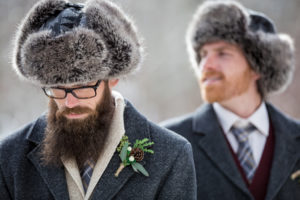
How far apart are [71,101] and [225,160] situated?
5.28 feet

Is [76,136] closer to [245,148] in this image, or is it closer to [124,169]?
[124,169]

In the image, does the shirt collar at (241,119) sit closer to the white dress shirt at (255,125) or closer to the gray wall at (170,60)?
the white dress shirt at (255,125)

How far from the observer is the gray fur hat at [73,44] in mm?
2494

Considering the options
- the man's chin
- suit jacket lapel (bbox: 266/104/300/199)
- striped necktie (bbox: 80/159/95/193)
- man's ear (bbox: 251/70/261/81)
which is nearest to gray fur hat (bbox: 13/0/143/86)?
the man's chin

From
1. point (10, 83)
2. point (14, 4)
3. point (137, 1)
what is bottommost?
point (10, 83)

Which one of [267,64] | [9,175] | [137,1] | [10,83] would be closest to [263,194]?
[267,64]

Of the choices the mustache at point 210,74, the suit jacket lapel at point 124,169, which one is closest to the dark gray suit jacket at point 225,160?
the mustache at point 210,74

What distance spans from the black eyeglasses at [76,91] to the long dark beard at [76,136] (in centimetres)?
11

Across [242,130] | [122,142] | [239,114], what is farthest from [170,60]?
[122,142]

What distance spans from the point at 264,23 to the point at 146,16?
6.46 meters

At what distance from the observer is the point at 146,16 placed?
1036cm

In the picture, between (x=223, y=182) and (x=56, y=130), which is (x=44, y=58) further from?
(x=223, y=182)

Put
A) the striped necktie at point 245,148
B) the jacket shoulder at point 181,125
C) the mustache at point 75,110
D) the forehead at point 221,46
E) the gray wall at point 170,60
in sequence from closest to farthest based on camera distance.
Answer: the mustache at point 75,110 → the striped necktie at point 245,148 → the jacket shoulder at point 181,125 → the forehead at point 221,46 → the gray wall at point 170,60

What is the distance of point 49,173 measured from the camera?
9.05ft
